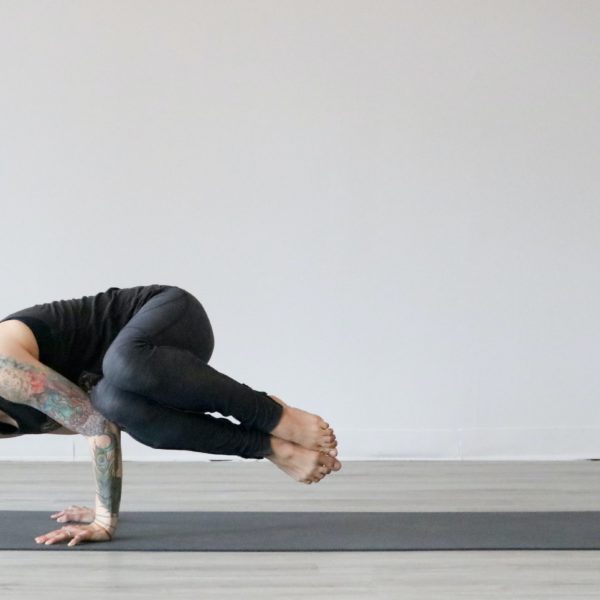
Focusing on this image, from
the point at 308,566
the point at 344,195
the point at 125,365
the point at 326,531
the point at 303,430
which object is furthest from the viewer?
the point at 344,195

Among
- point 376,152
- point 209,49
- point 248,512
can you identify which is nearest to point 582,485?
Result: point 248,512

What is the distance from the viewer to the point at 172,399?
8.85 feet

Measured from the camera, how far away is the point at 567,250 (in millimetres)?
4473

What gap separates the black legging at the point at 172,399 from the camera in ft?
8.80

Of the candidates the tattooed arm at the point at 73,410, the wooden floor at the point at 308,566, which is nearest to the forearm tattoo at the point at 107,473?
the tattooed arm at the point at 73,410

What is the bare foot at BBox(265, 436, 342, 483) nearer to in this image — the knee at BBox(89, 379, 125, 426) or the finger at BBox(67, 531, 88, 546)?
the knee at BBox(89, 379, 125, 426)

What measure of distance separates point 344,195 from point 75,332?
1.83m

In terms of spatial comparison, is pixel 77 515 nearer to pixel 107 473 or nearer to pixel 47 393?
pixel 107 473

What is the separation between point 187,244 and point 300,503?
1.37 m

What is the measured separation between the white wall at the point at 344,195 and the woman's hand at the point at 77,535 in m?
1.60

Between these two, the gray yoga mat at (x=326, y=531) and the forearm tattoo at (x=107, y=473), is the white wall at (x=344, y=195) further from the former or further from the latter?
the forearm tattoo at (x=107, y=473)

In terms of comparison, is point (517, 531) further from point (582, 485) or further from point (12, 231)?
point (12, 231)

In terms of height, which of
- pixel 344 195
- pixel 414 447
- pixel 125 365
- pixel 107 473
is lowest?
pixel 414 447

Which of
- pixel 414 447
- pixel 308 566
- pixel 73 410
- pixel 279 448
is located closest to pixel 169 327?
pixel 73 410
